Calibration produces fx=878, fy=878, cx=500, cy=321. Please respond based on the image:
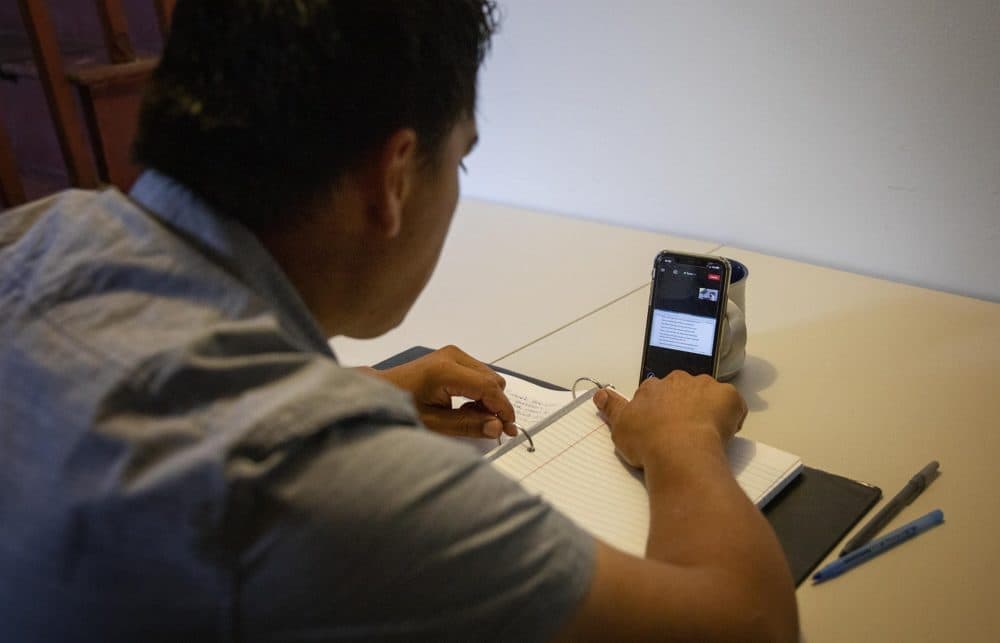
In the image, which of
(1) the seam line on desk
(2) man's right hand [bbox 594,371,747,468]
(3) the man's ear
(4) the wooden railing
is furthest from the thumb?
(4) the wooden railing

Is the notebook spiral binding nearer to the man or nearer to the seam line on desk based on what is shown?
the seam line on desk

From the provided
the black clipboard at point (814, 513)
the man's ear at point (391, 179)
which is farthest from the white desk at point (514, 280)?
the man's ear at point (391, 179)

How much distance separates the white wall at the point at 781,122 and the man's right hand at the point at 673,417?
614 millimetres

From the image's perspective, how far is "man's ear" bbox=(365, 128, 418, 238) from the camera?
590mm

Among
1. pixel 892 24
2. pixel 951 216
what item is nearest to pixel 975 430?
pixel 951 216

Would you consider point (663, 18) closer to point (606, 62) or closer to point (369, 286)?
point (606, 62)

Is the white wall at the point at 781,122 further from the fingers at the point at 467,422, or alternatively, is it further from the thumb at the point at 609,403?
the fingers at the point at 467,422

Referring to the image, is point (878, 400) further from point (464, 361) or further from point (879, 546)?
point (464, 361)

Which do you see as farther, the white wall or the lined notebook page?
the white wall

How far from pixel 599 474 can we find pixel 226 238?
1.57 feet

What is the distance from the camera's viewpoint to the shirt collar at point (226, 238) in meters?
0.54

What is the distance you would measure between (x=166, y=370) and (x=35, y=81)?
327 cm

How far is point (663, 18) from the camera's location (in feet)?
4.86

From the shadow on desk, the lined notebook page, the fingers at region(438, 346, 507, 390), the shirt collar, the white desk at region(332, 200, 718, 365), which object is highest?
the shirt collar
